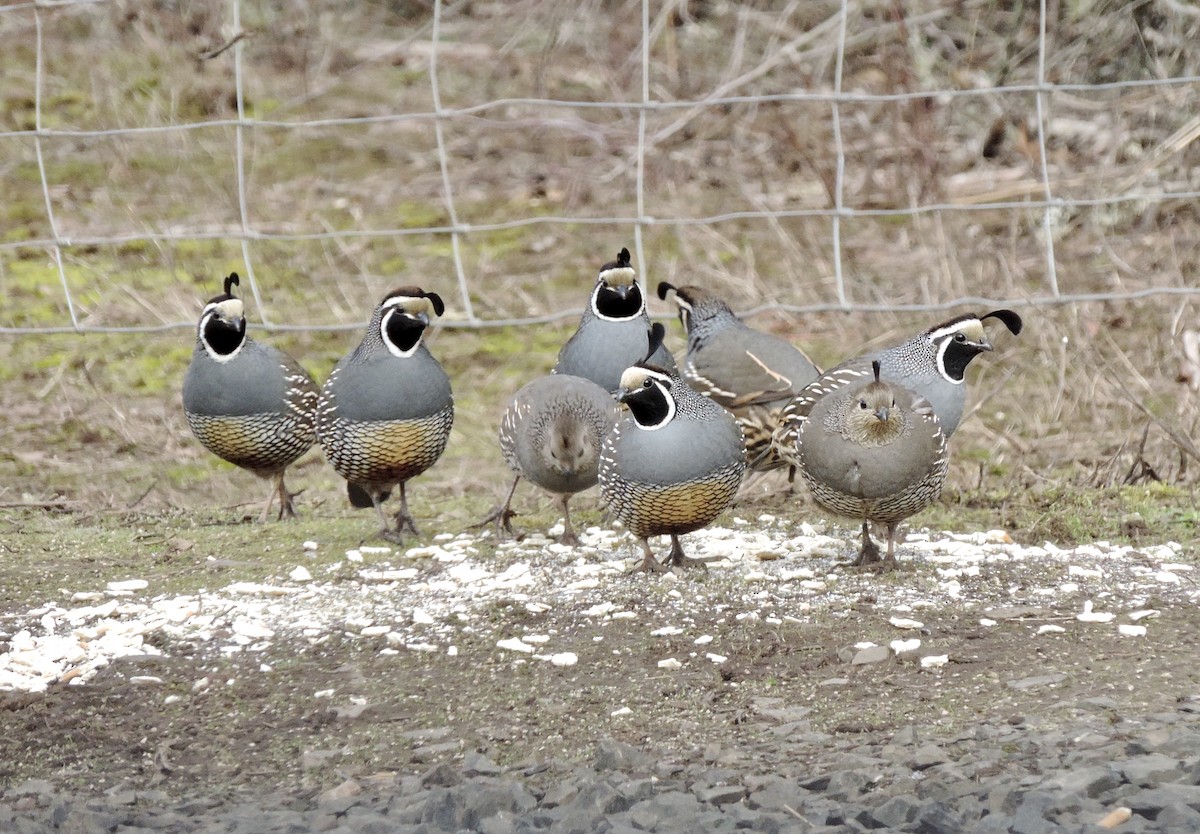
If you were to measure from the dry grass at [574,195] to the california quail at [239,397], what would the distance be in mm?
628

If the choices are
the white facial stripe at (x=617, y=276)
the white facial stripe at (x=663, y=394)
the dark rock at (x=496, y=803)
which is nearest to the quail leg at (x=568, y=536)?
the white facial stripe at (x=663, y=394)

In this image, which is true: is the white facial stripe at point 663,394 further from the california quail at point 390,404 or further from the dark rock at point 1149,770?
the dark rock at point 1149,770

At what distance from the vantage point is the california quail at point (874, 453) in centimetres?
420

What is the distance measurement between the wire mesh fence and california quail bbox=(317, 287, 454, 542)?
1.53 m

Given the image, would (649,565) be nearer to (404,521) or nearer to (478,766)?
(404,521)

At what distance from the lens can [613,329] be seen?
5332mm

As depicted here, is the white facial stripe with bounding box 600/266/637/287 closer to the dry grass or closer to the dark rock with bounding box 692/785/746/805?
the dry grass

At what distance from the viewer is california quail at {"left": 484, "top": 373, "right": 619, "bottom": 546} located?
4.77 m

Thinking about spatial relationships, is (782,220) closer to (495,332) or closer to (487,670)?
(495,332)

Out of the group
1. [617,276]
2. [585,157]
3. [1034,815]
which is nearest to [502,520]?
[617,276]

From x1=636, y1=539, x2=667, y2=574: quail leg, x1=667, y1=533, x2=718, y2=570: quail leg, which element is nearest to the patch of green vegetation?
x1=667, y1=533, x2=718, y2=570: quail leg

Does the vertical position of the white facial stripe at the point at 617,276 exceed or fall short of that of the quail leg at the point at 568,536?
it exceeds it

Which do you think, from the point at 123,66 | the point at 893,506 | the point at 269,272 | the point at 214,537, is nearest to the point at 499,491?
the point at 214,537

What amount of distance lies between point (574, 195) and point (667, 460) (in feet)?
15.1
